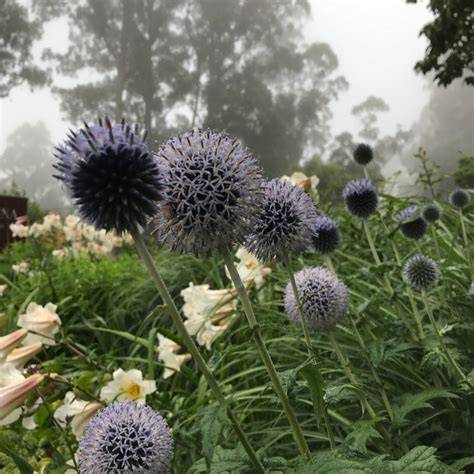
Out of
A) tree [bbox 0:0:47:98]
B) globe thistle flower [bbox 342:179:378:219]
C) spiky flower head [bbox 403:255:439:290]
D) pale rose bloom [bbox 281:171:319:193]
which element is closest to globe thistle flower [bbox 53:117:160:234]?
spiky flower head [bbox 403:255:439:290]

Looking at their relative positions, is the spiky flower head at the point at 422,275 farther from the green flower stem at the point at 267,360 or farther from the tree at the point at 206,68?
the tree at the point at 206,68

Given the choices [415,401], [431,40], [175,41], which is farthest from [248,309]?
[175,41]

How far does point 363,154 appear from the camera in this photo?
280cm

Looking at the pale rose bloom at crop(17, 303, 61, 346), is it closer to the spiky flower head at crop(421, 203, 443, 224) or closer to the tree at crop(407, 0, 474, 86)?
the spiky flower head at crop(421, 203, 443, 224)

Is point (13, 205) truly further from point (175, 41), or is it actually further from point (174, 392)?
point (175, 41)

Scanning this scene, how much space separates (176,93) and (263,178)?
30386mm

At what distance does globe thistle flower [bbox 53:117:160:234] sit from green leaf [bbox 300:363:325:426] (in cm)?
34

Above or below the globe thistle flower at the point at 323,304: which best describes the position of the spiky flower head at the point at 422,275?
below

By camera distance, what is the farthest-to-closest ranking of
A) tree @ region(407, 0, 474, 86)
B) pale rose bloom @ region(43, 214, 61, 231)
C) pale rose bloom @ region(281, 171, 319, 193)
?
tree @ region(407, 0, 474, 86) < pale rose bloom @ region(43, 214, 61, 231) < pale rose bloom @ region(281, 171, 319, 193)

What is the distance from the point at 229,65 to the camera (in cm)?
3284

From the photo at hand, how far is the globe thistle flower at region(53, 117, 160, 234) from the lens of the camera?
84 cm

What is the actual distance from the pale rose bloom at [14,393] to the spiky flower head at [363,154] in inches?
75.6

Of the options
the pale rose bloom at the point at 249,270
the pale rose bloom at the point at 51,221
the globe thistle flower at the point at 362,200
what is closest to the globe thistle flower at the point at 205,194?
the globe thistle flower at the point at 362,200

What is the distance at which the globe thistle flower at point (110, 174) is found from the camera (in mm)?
839
